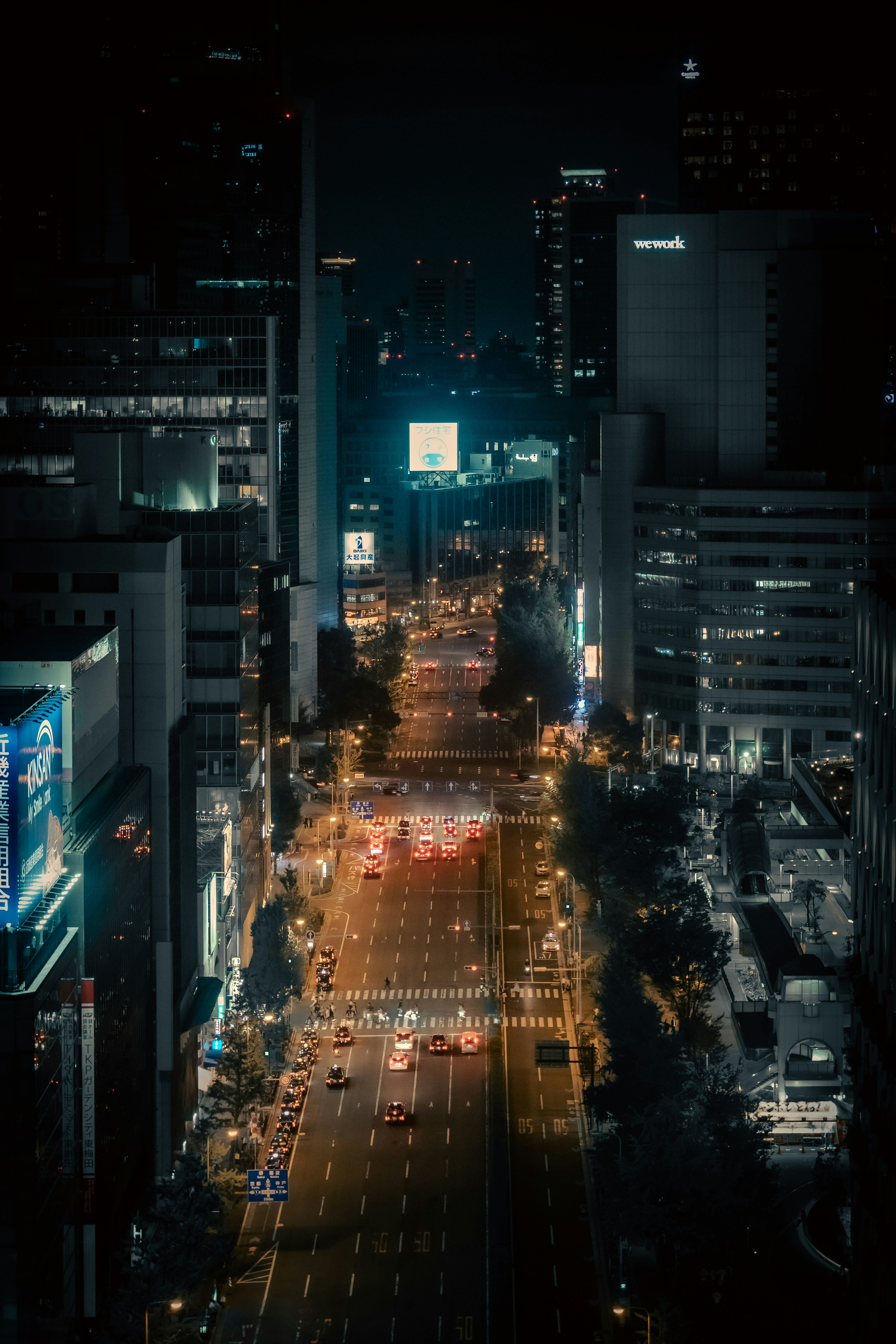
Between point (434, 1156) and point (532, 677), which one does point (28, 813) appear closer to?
point (434, 1156)

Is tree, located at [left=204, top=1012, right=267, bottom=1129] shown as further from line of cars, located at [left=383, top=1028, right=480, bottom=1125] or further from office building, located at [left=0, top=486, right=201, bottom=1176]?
line of cars, located at [left=383, top=1028, right=480, bottom=1125]

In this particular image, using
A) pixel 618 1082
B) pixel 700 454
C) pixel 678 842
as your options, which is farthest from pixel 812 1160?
pixel 700 454

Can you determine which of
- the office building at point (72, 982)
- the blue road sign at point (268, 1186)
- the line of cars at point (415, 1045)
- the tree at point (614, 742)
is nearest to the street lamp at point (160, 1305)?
the office building at point (72, 982)

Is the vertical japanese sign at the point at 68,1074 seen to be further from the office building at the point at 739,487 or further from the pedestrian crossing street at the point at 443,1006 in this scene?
the office building at the point at 739,487

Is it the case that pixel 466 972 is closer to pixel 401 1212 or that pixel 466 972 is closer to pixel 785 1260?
pixel 401 1212

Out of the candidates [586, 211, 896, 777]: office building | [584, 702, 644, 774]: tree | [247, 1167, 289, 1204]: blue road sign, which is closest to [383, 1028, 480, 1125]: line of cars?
[247, 1167, 289, 1204]: blue road sign
